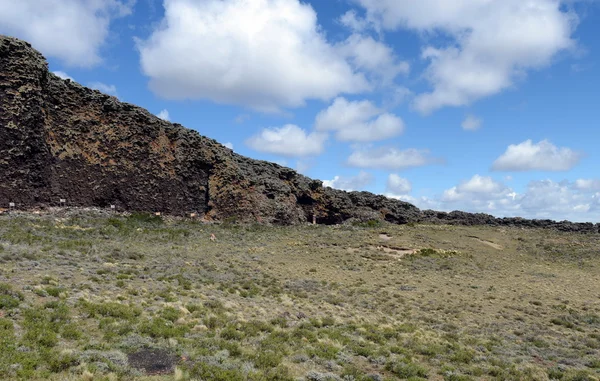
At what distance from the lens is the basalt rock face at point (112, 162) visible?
32781 mm

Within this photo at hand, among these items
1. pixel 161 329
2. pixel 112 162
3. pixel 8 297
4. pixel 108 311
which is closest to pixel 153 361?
pixel 161 329

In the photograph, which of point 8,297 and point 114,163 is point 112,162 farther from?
point 8,297

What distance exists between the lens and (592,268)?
3881 cm

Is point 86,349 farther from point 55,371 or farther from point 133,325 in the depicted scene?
point 133,325

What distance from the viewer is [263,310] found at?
682 inches

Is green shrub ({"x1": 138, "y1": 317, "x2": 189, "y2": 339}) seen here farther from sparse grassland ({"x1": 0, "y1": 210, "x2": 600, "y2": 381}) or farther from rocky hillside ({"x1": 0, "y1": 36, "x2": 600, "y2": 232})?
rocky hillside ({"x1": 0, "y1": 36, "x2": 600, "y2": 232})

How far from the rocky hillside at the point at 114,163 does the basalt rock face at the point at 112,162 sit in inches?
3.2

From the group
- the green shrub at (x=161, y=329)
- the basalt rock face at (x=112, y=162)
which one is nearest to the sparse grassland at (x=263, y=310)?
the green shrub at (x=161, y=329)

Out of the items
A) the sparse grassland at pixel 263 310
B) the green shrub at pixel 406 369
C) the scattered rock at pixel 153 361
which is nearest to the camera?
the scattered rock at pixel 153 361

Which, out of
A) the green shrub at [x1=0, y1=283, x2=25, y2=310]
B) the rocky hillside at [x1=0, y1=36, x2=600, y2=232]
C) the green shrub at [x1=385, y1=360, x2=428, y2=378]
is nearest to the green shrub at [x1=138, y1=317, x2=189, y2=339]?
the green shrub at [x1=0, y1=283, x2=25, y2=310]

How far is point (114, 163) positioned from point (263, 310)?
29.1 metres

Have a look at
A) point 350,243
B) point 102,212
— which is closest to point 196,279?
point 102,212

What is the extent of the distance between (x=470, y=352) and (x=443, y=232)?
40.7 m

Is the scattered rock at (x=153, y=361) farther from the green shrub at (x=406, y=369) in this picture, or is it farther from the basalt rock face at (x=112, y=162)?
the basalt rock face at (x=112, y=162)
